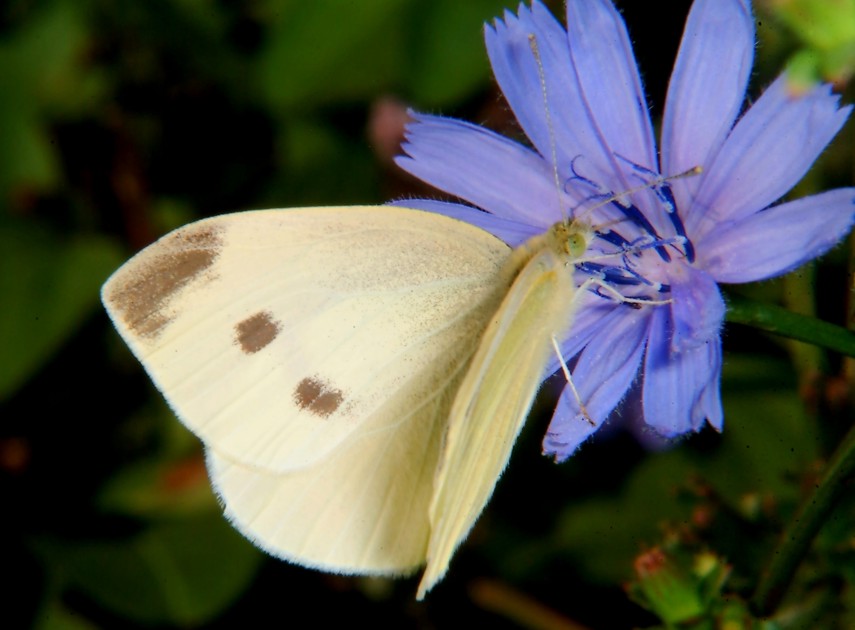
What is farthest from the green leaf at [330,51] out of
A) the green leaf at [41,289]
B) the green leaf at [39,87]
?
the green leaf at [41,289]

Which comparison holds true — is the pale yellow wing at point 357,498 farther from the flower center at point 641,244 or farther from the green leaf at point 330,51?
the green leaf at point 330,51

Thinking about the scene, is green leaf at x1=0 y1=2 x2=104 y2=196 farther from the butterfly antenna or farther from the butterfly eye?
the butterfly eye

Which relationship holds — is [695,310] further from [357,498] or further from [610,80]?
[357,498]

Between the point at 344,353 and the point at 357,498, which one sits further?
the point at 357,498

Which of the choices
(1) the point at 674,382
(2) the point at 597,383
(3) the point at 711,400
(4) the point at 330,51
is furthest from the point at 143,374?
(3) the point at 711,400

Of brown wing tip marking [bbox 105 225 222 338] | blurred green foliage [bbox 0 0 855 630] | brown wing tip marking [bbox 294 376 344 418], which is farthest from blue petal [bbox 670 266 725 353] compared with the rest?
blurred green foliage [bbox 0 0 855 630]

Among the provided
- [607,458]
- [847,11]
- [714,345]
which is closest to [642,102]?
[714,345]
